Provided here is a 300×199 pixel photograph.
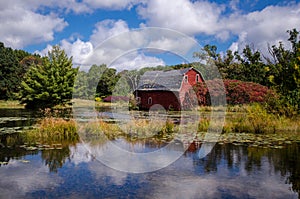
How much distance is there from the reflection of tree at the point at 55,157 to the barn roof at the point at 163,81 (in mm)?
20246

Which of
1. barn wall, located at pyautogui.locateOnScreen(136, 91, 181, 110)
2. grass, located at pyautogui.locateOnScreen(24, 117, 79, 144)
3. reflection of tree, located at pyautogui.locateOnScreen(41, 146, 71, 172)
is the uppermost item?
barn wall, located at pyautogui.locateOnScreen(136, 91, 181, 110)

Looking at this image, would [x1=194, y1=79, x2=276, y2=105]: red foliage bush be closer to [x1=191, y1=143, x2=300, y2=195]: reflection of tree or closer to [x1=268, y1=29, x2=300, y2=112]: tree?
[x1=268, y1=29, x2=300, y2=112]: tree

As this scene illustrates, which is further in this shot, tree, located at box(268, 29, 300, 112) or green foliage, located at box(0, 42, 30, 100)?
green foliage, located at box(0, 42, 30, 100)

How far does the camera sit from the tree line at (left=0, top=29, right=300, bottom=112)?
2897 cm

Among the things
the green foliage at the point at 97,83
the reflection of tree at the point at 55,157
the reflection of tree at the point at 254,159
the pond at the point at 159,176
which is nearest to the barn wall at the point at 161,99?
the green foliage at the point at 97,83

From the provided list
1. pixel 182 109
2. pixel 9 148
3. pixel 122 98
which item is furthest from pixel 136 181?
pixel 122 98

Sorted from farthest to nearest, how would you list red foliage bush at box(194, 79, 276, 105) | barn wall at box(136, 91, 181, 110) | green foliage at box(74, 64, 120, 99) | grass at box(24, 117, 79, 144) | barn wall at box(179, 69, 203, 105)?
green foliage at box(74, 64, 120, 99)
barn wall at box(179, 69, 203, 105)
barn wall at box(136, 91, 181, 110)
red foliage bush at box(194, 79, 276, 105)
grass at box(24, 117, 79, 144)

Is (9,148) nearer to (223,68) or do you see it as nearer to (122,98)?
(122,98)

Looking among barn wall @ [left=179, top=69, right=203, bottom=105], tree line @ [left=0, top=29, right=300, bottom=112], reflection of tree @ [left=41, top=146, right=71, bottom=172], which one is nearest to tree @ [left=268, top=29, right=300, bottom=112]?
tree line @ [left=0, top=29, right=300, bottom=112]

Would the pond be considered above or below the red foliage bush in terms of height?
below

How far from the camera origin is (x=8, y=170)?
668cm

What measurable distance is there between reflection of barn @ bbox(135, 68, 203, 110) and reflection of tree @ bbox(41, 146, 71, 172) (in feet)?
62.9

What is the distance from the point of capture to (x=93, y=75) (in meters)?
44.2

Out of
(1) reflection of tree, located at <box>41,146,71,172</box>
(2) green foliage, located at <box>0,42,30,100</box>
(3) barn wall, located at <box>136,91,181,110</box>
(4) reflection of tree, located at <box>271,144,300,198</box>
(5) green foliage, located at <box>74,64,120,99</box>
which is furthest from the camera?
(5) green foliage, located at <box>74,64,120,99</box>
